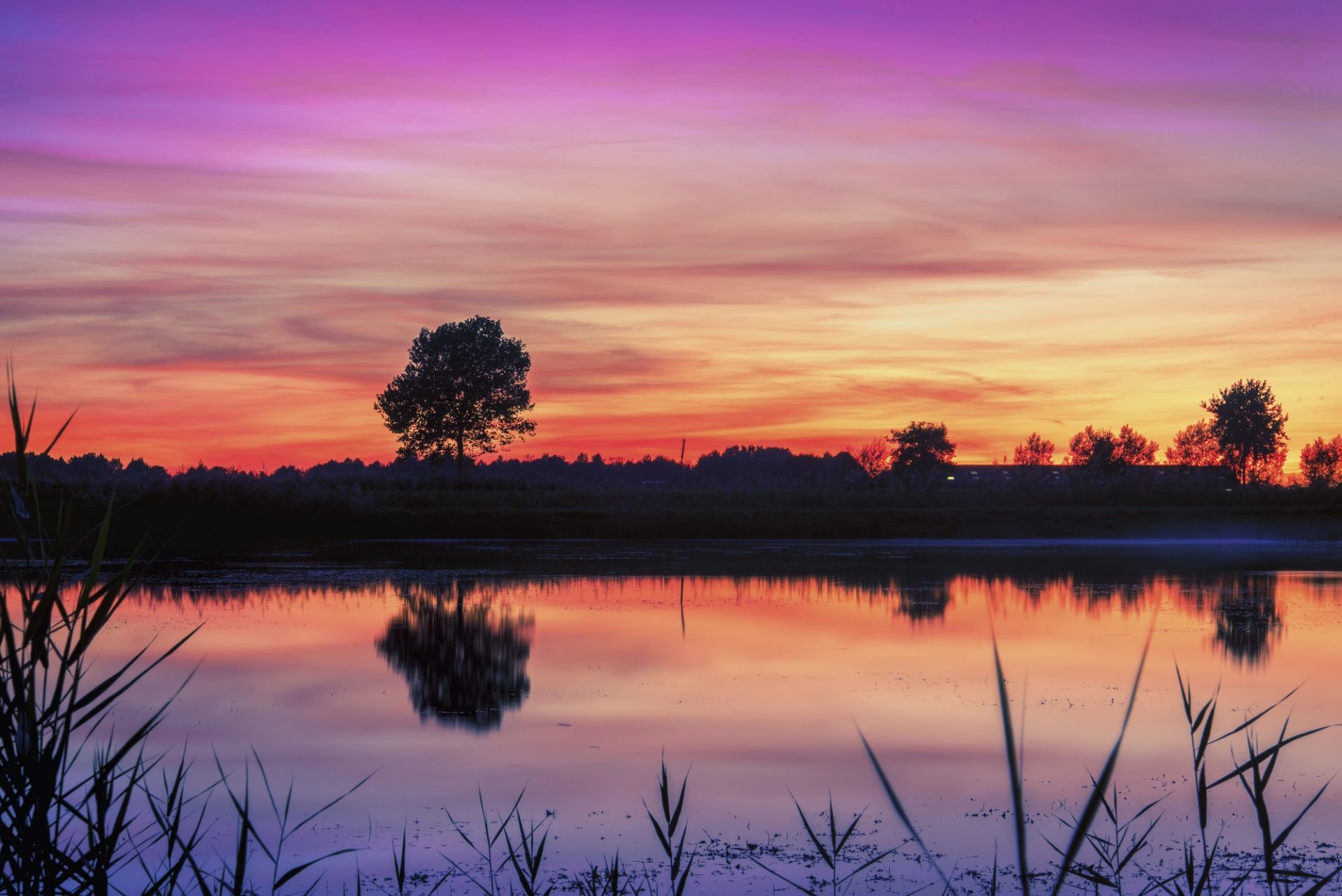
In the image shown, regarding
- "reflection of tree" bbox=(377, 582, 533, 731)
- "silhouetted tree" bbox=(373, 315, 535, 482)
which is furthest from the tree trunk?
"reflection of tree" bbox=(377, 582, 533, 731)

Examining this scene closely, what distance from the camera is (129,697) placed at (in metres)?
12.9

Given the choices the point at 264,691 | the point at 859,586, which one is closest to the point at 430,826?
the point at 264,691

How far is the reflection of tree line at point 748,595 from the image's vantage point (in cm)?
1605

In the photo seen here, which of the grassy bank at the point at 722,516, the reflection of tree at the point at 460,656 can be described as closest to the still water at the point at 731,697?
the reflection of tree at the point at 460,656

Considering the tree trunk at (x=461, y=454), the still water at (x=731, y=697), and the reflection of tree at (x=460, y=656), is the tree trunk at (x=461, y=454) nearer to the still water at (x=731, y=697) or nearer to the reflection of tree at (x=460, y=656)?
the still water at (x=731, y=697)

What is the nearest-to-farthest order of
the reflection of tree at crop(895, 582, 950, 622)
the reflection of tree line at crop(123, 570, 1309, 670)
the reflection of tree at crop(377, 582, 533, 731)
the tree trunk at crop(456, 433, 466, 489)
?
the reflection of tree at crop(377, 582, 533, 731) < the reflection of tree line at crop(123, 570, 1309, 670) < the reflection of tree at crop(895, 582, 950, 622) < the tree trunk at crop(456, 433, 466, 489)

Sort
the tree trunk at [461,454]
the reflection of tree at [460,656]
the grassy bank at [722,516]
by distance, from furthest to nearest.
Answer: the tree trunk at [461,454] → the grassy bank at [722,516] → the reflection of tree at [460,656]

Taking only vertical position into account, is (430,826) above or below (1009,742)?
below

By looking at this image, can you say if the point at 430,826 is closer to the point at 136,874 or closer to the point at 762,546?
the point at 136,874

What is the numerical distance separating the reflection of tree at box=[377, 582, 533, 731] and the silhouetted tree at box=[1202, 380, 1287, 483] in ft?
287

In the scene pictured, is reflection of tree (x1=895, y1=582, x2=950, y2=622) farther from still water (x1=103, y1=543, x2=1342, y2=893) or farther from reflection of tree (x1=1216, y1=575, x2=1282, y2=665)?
reflection of tree (x1=1216, y1=575, x2=1282, y2=665)

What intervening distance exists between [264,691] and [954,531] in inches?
1249

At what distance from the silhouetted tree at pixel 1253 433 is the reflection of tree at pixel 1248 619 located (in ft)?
253

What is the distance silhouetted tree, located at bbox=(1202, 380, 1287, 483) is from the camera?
313 feet
